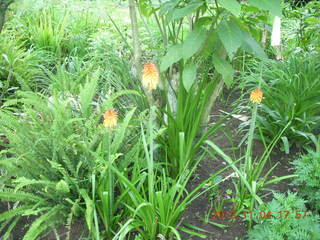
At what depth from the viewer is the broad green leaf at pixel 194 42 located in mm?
1881

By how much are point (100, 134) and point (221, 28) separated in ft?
3.15

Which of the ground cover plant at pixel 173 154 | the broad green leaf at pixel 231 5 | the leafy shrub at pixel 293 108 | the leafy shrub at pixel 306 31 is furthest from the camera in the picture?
the leafy shrub at pixel 306 31

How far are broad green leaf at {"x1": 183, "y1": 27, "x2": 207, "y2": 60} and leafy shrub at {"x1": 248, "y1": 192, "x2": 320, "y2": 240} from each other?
865 mm

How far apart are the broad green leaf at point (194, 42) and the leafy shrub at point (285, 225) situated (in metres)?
0.86

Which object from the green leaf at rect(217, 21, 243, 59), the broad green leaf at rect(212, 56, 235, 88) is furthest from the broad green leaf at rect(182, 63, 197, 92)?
the green leaf at rect(217, 21, 243, 59)

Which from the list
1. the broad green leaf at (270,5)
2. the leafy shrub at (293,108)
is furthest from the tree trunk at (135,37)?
the broad green leaf at (270,5)

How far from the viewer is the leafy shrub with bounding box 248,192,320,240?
1.74 metres

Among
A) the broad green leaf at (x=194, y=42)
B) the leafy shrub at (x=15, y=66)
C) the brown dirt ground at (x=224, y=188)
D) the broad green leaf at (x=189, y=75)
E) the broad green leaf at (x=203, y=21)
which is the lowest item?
the brown dirt ground at (x=224, y=188)

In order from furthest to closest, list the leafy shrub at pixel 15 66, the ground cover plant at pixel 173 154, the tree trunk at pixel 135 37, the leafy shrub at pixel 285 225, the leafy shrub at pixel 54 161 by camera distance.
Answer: the leafy shrub at pixel 15 66 → the tree trunk at pixel 135 37 → the leafy shrub at pixel 54 161 → the ground cover plant at pixel 173 154 → the leafy shrub at pixel 285 225

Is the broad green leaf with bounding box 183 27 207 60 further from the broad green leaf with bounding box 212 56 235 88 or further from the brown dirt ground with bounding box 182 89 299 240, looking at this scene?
the brown dirt ground with bounding box 182 89 299 240

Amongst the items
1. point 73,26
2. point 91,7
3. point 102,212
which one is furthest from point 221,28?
point 91,7

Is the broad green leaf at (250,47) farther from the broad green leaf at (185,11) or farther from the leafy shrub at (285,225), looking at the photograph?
the leafy shrub at (285,225)

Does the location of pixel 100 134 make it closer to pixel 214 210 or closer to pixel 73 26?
pixel 214 210
